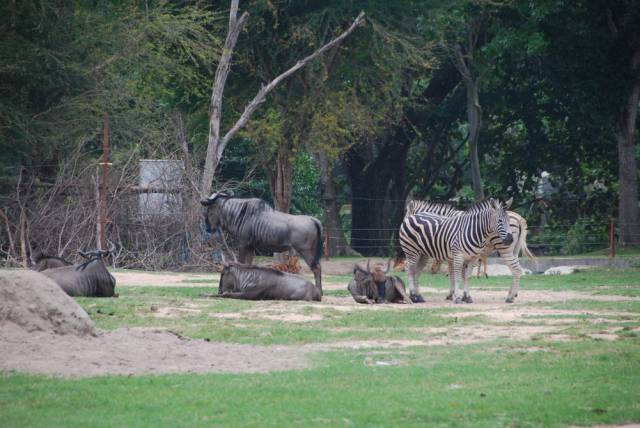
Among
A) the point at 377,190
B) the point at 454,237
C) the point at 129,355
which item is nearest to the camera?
the point at 129,355

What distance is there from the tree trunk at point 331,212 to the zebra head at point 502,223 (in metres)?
17.7

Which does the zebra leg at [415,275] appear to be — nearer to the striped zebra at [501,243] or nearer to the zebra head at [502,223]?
the striped zebra at [501,243]

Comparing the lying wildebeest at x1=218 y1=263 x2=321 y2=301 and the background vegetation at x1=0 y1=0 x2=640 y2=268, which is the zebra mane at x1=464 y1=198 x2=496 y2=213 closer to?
the lying wildebeest at x1=218 y1=263 x2=321 y2=301

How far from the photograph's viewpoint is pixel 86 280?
59.9 feet

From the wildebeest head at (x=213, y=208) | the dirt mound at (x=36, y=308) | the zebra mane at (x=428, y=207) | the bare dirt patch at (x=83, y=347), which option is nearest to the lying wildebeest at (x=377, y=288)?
the zebra mane at (x=428, y=207)

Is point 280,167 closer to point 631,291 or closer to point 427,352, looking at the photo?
point 631,291

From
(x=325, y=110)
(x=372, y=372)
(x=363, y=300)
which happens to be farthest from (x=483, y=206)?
(x=325, y=110)

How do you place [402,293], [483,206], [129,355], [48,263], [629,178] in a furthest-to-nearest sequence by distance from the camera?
[629,178] < [48,263] < [483,206] < [402,293] < [129,355]

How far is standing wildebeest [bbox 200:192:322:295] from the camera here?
20.5 meters

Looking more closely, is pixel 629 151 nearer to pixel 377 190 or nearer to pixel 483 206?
pixel 377 190

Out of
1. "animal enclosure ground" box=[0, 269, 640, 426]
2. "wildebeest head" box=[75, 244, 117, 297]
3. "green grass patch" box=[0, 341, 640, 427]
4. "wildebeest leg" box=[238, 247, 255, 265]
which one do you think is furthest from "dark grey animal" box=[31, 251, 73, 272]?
"green grass patch" box=[0, 341, 640, 427]

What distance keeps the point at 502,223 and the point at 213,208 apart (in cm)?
530

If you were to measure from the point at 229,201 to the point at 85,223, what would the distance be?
246 inches

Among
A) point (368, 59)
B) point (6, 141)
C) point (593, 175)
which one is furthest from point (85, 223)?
point (593, 175)
